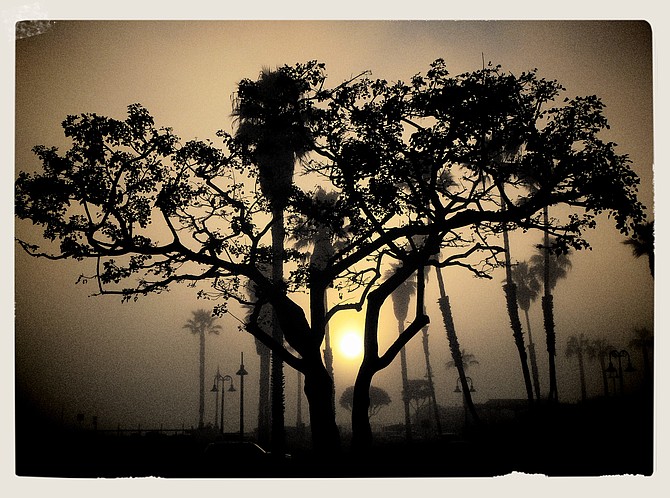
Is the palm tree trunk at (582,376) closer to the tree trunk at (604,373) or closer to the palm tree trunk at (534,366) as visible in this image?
the tree trunk at (604,373)

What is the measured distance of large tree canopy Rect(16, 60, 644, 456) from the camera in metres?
10.9

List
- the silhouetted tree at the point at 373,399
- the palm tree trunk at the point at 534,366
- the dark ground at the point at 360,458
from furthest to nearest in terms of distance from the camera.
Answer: the palm tree trunk at the point at 534,366 → the silhouetted tree at the point at 373,399 → the dark ground at the point at 360,458

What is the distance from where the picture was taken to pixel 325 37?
10961 millimetres

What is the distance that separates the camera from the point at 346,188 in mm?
11242

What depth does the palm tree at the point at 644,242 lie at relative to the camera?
1053 centimetres

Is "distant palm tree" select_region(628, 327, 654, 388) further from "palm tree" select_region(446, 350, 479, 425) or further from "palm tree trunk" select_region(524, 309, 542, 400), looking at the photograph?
"palm tree" select_region(446, 350, 479, 425)

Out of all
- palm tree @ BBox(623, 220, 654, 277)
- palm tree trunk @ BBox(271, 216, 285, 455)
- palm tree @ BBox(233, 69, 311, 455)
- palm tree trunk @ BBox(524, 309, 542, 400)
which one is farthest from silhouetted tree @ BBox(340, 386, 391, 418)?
palm tree @ BBox(623, 220, 654, 277)

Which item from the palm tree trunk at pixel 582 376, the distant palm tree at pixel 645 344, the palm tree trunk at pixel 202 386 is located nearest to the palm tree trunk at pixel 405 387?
the palm tree trunk at pixel 582 376

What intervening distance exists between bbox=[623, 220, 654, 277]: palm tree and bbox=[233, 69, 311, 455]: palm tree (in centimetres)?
540

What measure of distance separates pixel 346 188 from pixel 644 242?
4.76m

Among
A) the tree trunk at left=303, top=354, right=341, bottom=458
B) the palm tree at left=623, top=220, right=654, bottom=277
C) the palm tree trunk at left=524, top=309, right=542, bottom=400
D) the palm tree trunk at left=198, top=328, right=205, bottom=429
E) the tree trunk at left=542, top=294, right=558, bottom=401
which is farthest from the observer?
the palm tree trunk at left=524, top=309, right=542, bottom=400

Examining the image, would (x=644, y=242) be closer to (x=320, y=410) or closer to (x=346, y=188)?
(x=346, y=188)

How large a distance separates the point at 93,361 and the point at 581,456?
7784 mm

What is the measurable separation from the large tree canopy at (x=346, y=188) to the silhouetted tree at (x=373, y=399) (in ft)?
3.27
